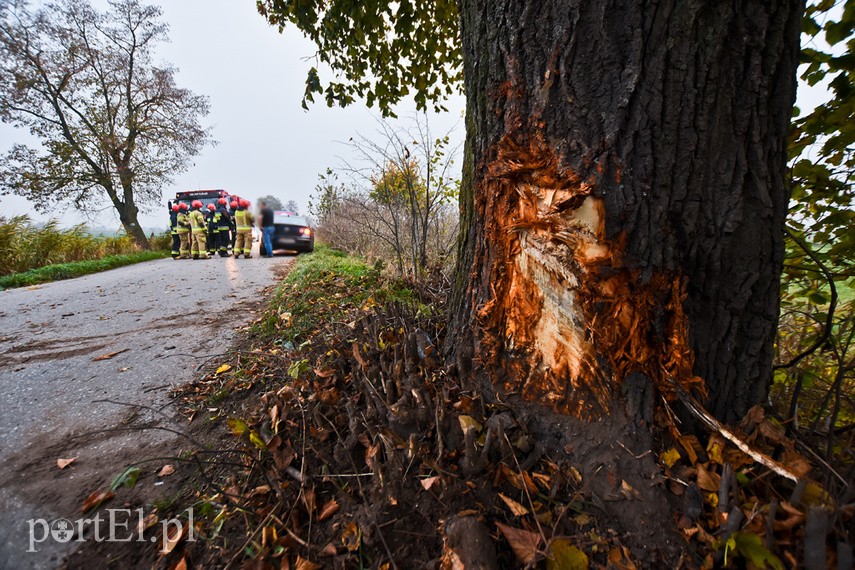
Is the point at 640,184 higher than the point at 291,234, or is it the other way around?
the point at 291,234

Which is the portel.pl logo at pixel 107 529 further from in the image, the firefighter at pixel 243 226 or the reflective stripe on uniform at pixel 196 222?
the reflective stripe on uniform at pixel 196 222

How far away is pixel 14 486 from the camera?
1.40 meters

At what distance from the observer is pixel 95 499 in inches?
51.8

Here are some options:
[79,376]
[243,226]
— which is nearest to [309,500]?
[79,376]

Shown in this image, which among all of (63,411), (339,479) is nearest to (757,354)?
(339,479)

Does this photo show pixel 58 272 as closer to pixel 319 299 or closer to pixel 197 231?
pixel 197 231

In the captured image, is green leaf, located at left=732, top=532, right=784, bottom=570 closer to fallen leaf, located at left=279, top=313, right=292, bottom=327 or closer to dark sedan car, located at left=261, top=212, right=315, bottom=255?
fallen leaf, located at left=279, top=313, right=292, bottom=327

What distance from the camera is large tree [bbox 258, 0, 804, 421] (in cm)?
102

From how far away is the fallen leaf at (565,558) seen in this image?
0.90 metres

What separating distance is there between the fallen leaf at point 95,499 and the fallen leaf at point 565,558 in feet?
5.38

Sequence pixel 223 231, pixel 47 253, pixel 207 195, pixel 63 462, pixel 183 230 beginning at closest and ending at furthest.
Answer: pixel 63 462 → pixel 47 253 → pixel 183 230 → pixel 223 231 → pixel 207 195

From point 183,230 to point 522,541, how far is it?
12.1 meters

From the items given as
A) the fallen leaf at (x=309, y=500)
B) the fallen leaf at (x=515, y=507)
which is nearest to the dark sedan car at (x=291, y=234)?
the fallen leaf at (x=309, y=500)

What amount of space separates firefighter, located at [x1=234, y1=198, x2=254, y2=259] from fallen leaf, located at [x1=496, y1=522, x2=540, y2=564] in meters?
10.3
